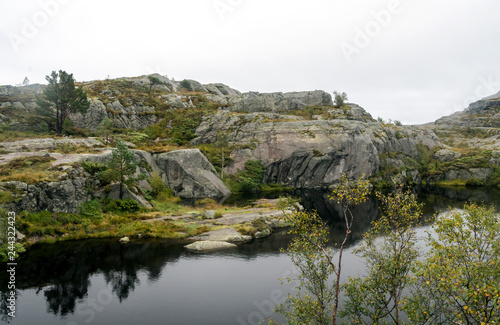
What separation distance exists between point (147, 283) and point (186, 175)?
50.4 meters

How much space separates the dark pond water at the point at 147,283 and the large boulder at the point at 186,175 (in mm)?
37112

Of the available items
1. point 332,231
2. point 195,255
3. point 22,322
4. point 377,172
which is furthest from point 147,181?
point 377,172

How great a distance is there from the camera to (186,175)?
7512 cm

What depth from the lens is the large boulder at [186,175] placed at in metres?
74.6

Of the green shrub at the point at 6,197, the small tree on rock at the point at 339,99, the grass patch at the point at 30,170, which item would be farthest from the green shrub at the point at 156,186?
the small tree on rock at the point at 339,99

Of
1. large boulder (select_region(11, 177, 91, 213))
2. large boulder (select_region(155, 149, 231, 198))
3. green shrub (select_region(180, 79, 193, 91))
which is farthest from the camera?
green shrub (select_region(180, 79, 193, 91))

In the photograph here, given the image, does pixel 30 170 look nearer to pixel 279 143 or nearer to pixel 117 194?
pixel 117 194

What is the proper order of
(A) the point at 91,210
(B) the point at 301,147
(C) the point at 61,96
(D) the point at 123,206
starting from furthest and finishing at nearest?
(B) the point at 301,147
(C) the point at 61,96
(D) the point at 123,206
(A) the point at 91,210

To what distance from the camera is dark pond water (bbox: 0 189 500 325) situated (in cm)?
2070

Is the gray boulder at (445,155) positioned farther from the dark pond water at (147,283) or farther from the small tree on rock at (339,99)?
the dark pond water at (147,283)

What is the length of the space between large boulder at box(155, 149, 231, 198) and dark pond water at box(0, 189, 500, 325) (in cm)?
3711

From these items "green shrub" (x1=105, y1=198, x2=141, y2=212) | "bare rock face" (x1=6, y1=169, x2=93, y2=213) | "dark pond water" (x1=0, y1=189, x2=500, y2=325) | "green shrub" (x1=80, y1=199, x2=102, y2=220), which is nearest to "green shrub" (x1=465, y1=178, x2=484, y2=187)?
"dark pond water" (x1=0, y1=189, x2=500, y2=325)

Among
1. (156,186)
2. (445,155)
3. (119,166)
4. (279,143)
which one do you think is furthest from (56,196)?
(445,155)

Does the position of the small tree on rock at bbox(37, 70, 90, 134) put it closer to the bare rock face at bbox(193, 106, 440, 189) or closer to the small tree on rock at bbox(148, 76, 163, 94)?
the bare rock face at bbox(193, 106, 440, 189)
